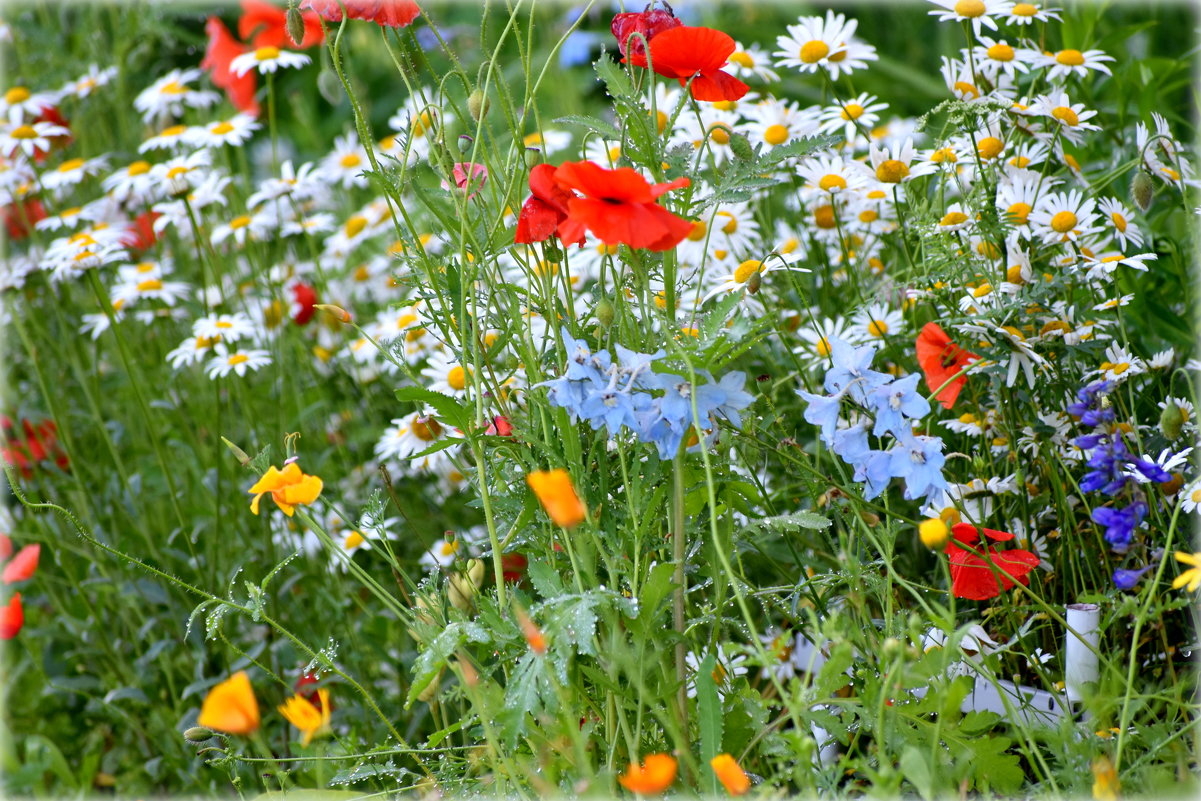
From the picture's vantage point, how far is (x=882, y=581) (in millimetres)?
786

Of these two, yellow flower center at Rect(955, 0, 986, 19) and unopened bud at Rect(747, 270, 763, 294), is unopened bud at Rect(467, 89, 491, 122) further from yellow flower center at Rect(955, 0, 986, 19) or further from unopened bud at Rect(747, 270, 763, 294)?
yellow flower center at Rect(955, 0, 986, 19)

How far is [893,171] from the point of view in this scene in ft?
3.44

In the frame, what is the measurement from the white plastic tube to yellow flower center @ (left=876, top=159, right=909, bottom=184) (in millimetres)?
→ 421

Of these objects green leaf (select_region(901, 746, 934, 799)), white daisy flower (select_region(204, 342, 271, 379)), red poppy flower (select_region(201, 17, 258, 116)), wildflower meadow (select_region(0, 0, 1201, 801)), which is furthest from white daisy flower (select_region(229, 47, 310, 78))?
green leaf (select_region(901, 746, 934, 799))

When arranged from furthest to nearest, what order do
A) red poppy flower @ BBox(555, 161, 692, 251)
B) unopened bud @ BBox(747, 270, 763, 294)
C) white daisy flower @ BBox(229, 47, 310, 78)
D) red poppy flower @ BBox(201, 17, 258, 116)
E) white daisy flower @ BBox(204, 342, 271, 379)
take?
1. red poppy flower @ BBox(201, 17, 258, 116)
2. white daisy flower @ BBox(229, 47, 310, 78)
3. white daisy flower @ BBox(204, 342, 271, 379)
4. unopened bud @ BBox(747, 270, 763, 294)
5. red poppy flower @ BBox(555, 161, 692, 251)

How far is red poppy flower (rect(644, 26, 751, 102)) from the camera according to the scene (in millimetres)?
726

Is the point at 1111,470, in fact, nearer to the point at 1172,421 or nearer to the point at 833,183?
the point at 1172,421

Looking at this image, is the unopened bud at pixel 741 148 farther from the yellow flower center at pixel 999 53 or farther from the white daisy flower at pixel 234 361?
the white daisy flower at pixel 234 361

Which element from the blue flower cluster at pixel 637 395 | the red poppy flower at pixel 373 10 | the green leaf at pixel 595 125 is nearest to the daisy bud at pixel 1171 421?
the blue flower cluster at pixel 637 395

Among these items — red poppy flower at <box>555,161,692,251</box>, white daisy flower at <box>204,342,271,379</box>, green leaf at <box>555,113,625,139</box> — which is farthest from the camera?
white daisy flower at <box>204,342,271,379</box>

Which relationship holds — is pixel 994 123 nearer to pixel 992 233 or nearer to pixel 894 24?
pixel 992 233

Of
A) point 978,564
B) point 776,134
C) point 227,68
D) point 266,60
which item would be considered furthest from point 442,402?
point 227,68

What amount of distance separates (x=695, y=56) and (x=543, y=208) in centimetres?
14

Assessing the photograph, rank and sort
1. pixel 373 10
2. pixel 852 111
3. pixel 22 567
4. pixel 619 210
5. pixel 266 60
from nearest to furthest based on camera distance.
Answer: pixel 619 210, pixel 373 10, pixel 22 567, pixel 852 111, pixel 266 60
